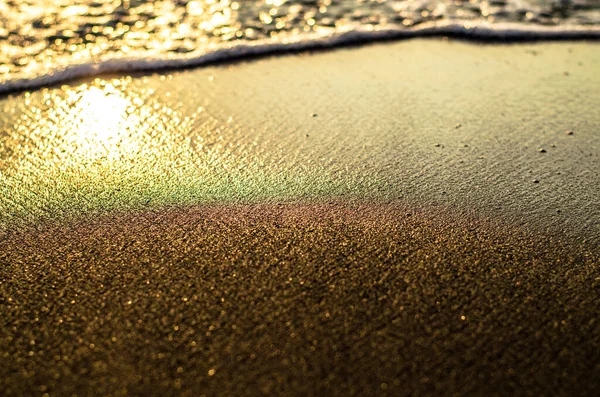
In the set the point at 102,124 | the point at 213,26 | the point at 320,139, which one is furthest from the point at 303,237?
the point at 213,26

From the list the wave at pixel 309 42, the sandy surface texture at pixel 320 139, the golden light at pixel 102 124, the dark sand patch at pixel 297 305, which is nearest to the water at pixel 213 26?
the wave at pixel 309 42

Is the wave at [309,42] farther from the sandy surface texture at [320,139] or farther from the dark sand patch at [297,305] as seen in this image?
the dark sand patch at [297,305]

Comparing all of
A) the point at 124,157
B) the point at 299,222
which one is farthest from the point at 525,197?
the point at 124,157

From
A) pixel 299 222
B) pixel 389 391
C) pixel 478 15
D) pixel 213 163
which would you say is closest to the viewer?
pixel 389 391

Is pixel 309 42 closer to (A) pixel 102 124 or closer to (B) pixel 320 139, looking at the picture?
(B) pixel 320 139

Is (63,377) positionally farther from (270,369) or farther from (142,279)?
(270,369)

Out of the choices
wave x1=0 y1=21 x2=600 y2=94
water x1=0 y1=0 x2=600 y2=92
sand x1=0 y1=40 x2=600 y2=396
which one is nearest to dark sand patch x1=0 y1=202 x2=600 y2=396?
sand x1=0 y1=40 x2=600 y2=396

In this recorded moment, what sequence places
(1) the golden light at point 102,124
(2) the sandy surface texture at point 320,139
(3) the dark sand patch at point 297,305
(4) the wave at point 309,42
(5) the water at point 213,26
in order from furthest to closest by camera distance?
(5) the water at point 213,26 < (4) the wave at point 309,42 < (1) the golden light at point 102,124 < (2) the sandy surface texture at point 320,139 < (3) the dark sand patch at point 297,305
